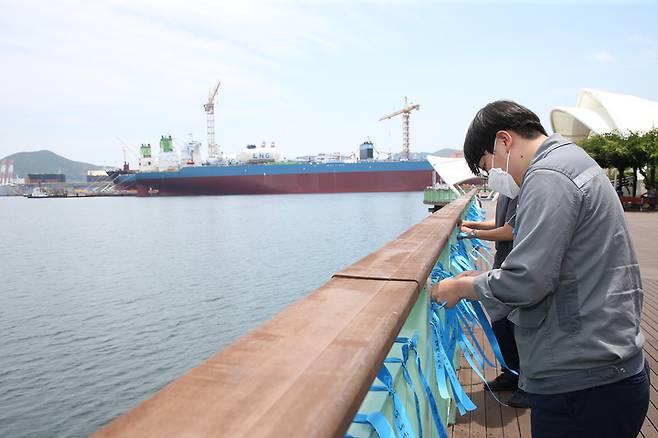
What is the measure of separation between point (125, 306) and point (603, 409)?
493 inches

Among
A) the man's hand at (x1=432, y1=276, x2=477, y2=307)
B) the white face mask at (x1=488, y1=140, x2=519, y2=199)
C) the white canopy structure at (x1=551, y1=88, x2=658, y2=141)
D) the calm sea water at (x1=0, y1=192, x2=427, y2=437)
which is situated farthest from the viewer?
the white canopy structure at (x1=551, y1=88, x2=658, y2=141)

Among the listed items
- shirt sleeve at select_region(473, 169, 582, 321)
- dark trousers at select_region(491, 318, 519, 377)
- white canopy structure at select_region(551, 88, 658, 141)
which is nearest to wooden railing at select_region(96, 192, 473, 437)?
shirt sleeve at select_region(473, 169, 582, 321)

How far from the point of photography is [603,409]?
1.27 m

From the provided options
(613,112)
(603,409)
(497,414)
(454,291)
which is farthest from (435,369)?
(613,112)

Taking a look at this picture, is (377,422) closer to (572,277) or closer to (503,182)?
(572,277)

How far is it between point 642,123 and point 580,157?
119ft

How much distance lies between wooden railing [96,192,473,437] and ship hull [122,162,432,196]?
68332 millimetres

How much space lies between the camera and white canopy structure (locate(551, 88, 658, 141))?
3185cm

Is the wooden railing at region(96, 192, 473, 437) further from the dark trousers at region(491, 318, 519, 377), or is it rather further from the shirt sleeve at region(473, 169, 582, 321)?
the dark trousers at region(491, 318, 519, 377)

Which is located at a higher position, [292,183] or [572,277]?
[572,277]

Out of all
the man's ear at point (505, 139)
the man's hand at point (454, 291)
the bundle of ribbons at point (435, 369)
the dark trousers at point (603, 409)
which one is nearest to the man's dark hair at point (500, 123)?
the man's ear at point (505, 139)

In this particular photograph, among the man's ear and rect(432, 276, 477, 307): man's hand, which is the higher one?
the man's ear

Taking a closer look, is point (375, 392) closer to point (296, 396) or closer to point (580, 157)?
point (296, 396)

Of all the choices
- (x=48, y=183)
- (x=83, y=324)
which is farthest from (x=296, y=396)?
(x=48, y=183)
